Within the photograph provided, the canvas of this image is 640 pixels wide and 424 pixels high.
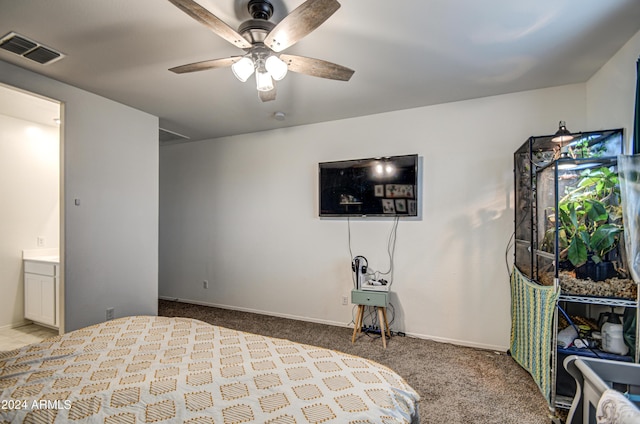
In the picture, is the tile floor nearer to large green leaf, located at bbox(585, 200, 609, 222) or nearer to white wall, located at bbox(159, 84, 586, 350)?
white wall, located at bbox(159, 84, 586, 350)

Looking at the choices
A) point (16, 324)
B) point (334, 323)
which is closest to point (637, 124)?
point (334, 323)

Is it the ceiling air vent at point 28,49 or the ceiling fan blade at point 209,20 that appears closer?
the ceiling fan blade at point 209,20

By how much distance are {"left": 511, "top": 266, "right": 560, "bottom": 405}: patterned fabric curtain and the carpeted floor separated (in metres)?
0.15

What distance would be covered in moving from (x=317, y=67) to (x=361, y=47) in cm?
49

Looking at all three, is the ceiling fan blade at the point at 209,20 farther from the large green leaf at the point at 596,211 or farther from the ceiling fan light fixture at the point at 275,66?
the large green leaf at the point at 596,211

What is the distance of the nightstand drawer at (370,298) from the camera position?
10.3ft

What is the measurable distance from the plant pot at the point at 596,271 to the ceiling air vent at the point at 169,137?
473cm

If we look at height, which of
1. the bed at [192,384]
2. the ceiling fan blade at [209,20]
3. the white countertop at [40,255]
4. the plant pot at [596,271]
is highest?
the ceiling fan blade at [209,20]

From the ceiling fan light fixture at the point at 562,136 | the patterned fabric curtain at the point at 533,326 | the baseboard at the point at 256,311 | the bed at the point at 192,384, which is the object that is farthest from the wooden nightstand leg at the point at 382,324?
the ceiling fan light fixture at the point at 562,136

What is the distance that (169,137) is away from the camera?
4.63 metres

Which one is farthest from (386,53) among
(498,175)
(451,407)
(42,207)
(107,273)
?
(42,207)

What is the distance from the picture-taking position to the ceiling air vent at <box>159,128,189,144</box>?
171 inches

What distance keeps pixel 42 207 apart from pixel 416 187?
4.69 m

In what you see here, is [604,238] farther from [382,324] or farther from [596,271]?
[382,324]
